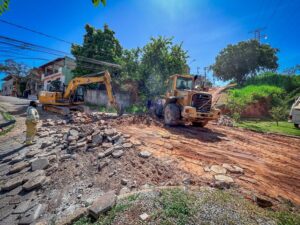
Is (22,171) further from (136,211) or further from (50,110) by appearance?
(50,110)

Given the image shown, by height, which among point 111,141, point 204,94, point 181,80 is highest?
point 181,80

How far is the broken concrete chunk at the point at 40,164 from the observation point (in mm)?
6027

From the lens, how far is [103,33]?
78.6ft

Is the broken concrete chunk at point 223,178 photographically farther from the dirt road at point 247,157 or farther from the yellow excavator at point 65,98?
the yellow excavator at point 65,98

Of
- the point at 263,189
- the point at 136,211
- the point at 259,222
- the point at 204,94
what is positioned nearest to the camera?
the point at 259,222

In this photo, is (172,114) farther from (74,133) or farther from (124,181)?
(124,181)

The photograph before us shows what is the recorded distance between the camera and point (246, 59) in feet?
88.3

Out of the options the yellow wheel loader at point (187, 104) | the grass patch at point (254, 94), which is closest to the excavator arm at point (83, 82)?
the yellow wheel loader at point (187, 104)

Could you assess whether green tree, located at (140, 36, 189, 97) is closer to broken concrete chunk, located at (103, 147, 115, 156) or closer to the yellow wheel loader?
the yellow wheel loader

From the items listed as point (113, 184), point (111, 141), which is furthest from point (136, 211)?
point (111, 141)

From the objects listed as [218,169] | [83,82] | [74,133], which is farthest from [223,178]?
[83,82]

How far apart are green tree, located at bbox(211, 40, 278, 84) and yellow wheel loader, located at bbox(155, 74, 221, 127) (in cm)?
2027

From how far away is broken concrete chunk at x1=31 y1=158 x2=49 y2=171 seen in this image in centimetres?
603

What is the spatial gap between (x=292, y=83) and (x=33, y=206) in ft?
79.7
